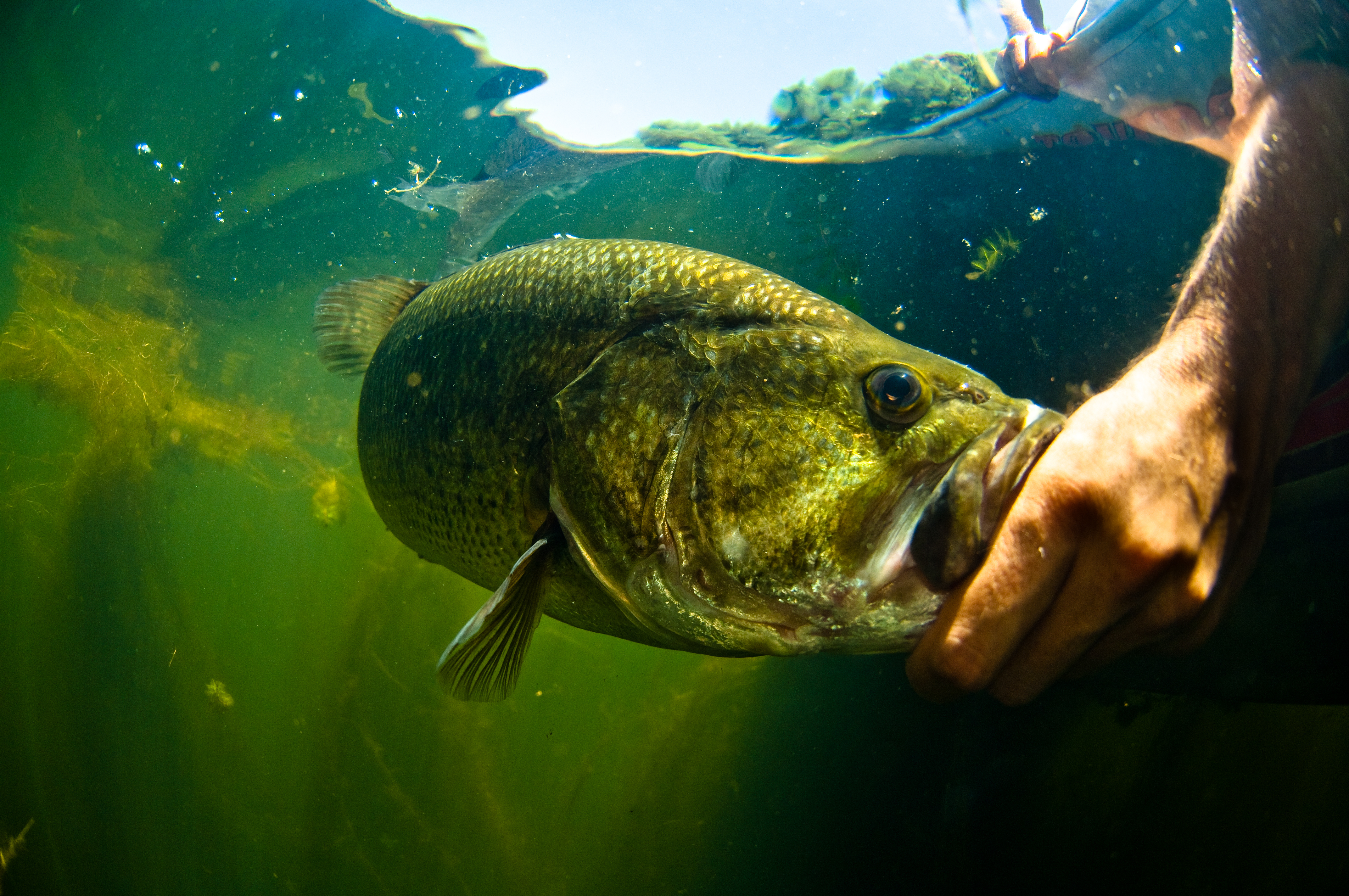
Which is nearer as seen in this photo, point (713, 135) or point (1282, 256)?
point (1282, 256)

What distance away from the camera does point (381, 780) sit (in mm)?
5781

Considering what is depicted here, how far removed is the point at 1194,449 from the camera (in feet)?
3.50

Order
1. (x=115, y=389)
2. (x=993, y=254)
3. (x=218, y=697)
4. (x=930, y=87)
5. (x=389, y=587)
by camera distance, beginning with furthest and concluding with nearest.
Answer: (x=115, y=389)
(x=218, y=697)
(x=389, y=587)
(x=930, y=87)
(x=993, y=254)

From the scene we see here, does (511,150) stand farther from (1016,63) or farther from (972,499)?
(972,499)

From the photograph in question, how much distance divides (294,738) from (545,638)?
336 centimetres

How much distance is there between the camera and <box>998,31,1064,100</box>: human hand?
12.3ft

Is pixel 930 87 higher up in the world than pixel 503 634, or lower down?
higher up

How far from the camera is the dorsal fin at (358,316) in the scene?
246 cm

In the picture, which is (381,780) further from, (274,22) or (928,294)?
(274,22)

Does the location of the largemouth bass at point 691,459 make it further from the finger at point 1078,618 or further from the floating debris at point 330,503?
the floating debris at point 330,503

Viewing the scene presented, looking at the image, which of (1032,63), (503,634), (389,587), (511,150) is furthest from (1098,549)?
(511,150)

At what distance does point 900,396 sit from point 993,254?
4.09 m

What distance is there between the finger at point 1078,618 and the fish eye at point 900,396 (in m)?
0.41

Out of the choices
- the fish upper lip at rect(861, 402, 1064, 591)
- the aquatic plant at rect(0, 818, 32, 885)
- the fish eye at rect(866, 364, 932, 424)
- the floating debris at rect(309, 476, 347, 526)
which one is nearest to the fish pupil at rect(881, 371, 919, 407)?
the fish eye at rect(866, 364, 932, 424)
